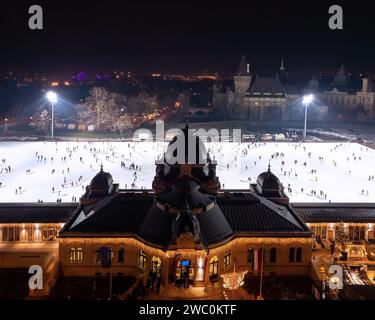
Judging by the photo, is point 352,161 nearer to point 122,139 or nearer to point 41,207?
point 122,139

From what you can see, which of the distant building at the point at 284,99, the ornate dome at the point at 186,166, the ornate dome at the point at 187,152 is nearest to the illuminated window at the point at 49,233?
the ornate dome at the point at 186,166

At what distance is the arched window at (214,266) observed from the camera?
889 inches

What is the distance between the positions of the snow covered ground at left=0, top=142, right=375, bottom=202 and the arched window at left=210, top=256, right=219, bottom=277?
1656 cm

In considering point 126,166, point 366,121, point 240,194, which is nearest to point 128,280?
point 240,194

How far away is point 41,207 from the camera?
30125mm

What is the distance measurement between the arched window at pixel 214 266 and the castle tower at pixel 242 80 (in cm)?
7303

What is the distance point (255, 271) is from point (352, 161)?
108 feet

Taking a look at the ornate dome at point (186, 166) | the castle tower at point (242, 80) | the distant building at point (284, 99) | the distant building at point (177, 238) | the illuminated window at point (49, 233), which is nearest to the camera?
the distant building at point (177, 238)

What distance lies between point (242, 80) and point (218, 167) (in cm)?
4748

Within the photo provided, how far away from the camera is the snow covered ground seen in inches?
1590

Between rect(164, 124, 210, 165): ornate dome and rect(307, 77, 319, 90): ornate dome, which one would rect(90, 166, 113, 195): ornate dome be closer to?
rect(164, 124, 210, 165): ornate dome

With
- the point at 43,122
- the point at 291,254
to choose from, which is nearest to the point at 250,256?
the point at 291,254

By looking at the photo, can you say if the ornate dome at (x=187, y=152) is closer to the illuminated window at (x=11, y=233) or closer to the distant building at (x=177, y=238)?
the distant building at (x=177, y=238)
